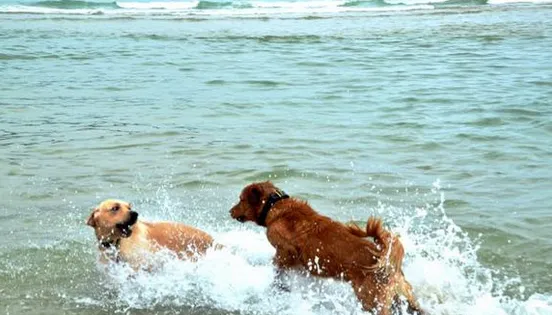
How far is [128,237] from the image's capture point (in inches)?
265

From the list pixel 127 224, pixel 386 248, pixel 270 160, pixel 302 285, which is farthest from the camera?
pixel 270 160

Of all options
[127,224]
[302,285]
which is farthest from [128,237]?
[302,285]

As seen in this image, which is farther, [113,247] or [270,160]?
[270,160]

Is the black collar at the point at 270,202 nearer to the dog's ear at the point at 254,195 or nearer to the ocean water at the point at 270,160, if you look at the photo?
the dog's ear at the point at 254,195

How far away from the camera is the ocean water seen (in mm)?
6488

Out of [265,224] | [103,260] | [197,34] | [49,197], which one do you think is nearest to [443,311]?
[265,224]

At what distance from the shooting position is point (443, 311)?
19.7 ft

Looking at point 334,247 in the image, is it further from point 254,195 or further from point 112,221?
point 112,221

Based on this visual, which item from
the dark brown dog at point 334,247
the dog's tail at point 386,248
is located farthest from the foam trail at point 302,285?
the dog's tail at point 386,248

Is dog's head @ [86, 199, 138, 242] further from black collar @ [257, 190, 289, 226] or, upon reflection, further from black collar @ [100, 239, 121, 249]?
black collar @ [257, 190, 289, 226]

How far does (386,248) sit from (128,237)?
2.35 metres

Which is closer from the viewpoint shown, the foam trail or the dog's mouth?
the foam trail

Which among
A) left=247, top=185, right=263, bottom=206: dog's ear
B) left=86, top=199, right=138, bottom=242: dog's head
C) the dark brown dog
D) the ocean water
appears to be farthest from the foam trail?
left=247, top=185, right=263, bottom=206: dog's ear

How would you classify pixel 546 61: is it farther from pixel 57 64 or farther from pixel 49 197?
pixel 49 197
